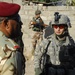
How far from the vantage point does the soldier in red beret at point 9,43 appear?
95.7 inches

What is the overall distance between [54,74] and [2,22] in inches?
120

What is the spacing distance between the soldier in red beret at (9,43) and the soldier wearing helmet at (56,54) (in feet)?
9.75

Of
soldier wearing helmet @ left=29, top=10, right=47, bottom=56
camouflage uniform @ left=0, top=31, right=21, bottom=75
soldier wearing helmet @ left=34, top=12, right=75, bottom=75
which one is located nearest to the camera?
camouflage uniform @ left=0, top=31, right=21, bottom=75

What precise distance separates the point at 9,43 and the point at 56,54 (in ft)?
9.90

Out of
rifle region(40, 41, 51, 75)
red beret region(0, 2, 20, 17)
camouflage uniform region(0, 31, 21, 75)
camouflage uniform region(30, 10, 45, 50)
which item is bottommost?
camouflage uniform region(30, 10, 45, 50)

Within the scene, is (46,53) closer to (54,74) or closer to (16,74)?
(54,74)

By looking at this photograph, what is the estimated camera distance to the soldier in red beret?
2.43 meters

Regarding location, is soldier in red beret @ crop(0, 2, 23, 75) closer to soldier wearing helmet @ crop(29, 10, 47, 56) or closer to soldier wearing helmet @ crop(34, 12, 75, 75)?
soldier wearing helmet @ crop(34, 12, 75, 75)

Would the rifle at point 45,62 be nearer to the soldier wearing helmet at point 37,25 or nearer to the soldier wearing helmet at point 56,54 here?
the soldier wearing helmet at point 56,54

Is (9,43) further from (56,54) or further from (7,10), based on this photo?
(56,54)

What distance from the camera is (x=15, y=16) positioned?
2.58 m

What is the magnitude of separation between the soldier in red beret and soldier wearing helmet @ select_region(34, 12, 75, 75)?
297 centimetres

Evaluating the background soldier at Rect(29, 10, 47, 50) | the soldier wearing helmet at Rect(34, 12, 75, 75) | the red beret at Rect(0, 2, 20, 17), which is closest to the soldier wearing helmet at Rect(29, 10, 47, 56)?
the background soldier at Rect(29, 10, 47, 50)

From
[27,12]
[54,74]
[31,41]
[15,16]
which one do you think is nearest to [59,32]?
[54,74]
